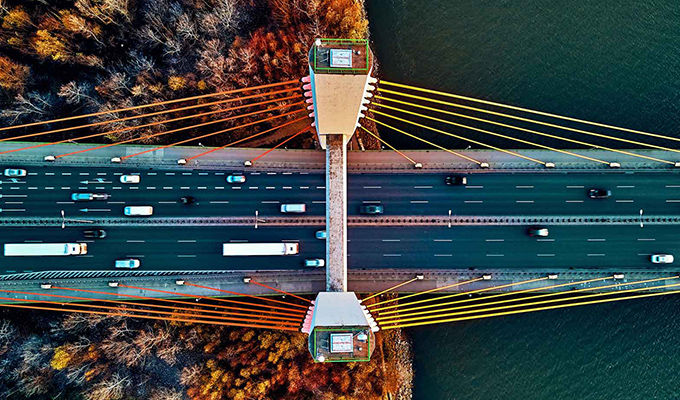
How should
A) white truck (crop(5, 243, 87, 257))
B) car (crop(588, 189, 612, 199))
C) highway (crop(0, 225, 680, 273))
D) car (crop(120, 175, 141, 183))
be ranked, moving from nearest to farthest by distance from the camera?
white truck (crop(5, 243, 87, 257)) < car (crop(120, 175, 141, 183)) < highway (crop(0, 225, 680, 273)) < car (crop(588, 189, 612, 199))

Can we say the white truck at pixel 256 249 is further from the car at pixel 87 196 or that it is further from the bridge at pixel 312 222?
the car at pixel 87 196

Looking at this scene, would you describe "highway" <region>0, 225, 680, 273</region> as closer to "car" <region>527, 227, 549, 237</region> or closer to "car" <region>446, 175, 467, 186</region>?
"car" <region>527, 227, 549, 237</region>

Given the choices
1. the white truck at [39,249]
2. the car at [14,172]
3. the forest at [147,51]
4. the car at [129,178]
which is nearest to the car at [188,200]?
the car at [129,178]

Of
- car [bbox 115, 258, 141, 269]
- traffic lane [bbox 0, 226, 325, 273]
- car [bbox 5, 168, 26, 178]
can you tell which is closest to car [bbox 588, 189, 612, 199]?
traffic lane [bbox 0, 226, 325, 273]

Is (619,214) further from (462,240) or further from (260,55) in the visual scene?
(260,55)

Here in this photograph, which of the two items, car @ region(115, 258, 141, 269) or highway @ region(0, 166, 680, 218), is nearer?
car @ region(115, 258, 141, 269)

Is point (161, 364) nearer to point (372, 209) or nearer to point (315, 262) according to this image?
point (315, 262)
